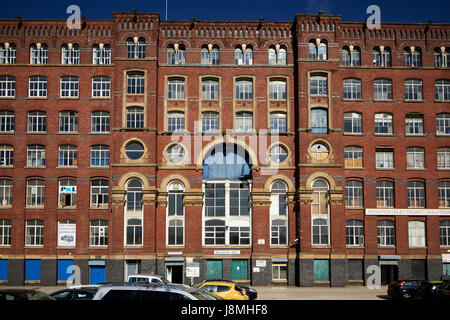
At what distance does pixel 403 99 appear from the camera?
45938 mm

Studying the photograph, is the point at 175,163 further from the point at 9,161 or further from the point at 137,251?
the point at 9,161

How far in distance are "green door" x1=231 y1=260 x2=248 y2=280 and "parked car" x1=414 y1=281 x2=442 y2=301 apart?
15.2 metres

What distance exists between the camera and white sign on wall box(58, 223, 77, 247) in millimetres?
43266

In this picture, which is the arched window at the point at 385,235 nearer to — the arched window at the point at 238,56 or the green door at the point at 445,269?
the green door at the point at 445,269

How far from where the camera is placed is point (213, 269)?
43.4 m

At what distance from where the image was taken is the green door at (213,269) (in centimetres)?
4325

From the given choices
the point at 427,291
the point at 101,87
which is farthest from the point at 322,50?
the point at 427,291

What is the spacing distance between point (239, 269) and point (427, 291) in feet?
54.9

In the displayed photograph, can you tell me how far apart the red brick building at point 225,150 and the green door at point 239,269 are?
88 millimetres

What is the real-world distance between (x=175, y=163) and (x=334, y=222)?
48.4 feet

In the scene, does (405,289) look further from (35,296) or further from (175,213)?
(35,296)
